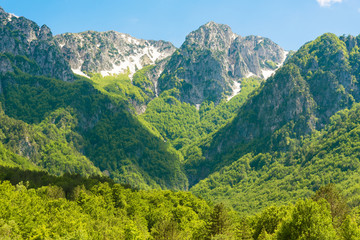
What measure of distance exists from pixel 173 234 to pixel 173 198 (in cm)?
7067

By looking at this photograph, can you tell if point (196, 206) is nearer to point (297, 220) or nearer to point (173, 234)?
point (173, 234)

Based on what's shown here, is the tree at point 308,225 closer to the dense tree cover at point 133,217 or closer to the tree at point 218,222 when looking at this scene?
the dense tree cover at point 133,217

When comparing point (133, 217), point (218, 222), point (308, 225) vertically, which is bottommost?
point (308, 225)

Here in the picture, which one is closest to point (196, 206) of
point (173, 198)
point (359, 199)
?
A: point (173, 198)

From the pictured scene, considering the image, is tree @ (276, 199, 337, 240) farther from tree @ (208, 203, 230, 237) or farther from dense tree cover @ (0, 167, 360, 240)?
tree @ (208, 203, 230, 237)

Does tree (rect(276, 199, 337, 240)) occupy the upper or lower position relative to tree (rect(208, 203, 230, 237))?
lower

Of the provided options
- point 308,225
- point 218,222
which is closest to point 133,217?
point 218,222

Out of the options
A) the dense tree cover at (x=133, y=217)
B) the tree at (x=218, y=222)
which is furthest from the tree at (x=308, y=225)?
the tree at (x=218, y=222)

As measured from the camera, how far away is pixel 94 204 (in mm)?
98125

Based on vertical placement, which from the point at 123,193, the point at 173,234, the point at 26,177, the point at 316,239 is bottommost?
the point at 316,239

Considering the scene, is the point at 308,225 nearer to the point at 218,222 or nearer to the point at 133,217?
the point at 218,222

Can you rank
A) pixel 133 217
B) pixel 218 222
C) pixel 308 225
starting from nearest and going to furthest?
pixel 308 225
pixel 218 222
pixel 133 217

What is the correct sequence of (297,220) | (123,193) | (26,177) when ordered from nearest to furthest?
(297,220) → (123,193) → (26,177)

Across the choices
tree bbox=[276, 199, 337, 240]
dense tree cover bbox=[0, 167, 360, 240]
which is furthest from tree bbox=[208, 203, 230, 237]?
tree bbox=[276, 199, 337, 240]
